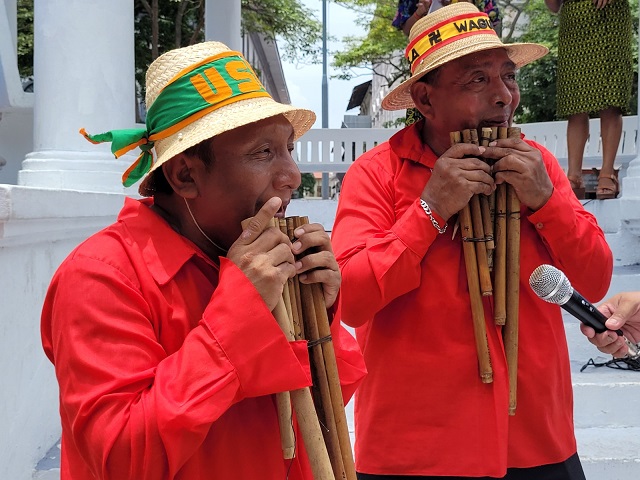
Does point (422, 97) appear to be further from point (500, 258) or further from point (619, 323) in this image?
point (619, 323)

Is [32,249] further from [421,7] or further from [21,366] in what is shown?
[421,7]

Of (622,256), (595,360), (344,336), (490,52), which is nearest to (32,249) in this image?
(344,336)

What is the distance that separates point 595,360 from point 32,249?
3.46 meters

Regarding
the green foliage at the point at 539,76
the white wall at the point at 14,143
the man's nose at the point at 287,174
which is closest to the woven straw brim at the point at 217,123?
the man's nose at the point at 287,174

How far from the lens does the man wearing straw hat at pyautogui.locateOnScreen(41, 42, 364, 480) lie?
1.39 m

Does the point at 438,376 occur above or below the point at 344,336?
below

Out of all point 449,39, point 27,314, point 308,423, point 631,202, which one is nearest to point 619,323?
point 308,423

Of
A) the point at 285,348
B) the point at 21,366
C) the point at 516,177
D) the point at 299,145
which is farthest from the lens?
the point at 299,145

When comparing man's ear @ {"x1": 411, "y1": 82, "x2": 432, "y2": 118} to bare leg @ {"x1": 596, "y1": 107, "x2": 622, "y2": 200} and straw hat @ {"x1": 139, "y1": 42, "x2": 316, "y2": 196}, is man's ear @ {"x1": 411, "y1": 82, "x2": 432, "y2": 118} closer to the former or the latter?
straw hat @ {"x1": 139, "y1": 42, "x2": 316, "y2": 196}

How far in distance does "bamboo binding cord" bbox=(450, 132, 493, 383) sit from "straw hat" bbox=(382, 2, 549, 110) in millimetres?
294

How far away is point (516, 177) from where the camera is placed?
2.18 m

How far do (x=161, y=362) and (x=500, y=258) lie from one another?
46.1 inches

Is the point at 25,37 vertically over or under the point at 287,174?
over

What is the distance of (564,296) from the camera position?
6.07ft
